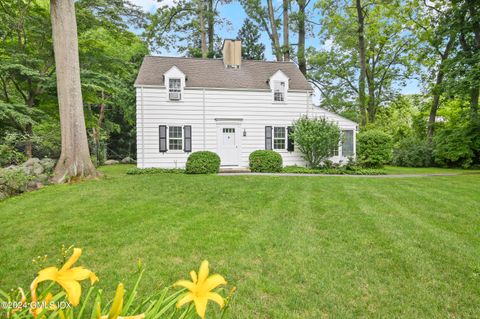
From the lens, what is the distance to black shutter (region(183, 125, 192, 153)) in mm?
14602

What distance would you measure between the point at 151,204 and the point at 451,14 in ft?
60.0

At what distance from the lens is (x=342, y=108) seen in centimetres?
2444

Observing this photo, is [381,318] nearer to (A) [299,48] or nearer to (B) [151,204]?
(B) [151,204]

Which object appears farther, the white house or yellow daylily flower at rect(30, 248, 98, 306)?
the white house

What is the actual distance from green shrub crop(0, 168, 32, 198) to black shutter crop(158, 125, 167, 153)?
6.68 m

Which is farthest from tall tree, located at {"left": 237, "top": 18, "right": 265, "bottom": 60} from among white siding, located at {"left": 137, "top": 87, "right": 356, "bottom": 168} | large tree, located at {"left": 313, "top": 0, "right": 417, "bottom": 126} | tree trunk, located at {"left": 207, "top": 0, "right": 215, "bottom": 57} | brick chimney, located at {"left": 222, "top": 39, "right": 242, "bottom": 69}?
white siding, located at {"left": 137, "top": 87, "right": 356, "bottom": 168}

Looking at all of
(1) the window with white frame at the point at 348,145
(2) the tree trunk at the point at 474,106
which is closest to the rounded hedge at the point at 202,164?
(1) the window with white frame at the point at 348,145

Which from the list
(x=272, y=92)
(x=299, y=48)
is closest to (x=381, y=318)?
(x=272, y=92)

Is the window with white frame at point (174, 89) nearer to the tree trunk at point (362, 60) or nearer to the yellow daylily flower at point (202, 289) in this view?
the tree trunk at point (362, 60)

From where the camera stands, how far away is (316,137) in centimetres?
1433

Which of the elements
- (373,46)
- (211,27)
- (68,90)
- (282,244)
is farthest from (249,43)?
(282,244)

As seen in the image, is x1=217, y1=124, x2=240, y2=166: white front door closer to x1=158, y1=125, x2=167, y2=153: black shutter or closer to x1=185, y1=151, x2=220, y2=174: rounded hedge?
x1=185, y1=151, x2=220, y2=174: rounded hedge

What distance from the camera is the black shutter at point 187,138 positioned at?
47.9 feet

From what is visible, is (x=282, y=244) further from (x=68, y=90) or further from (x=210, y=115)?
(x=210, y=115)
